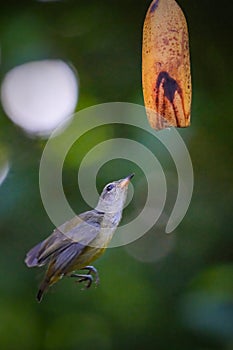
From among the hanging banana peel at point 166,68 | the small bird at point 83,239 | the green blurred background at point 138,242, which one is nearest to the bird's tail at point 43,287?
the small bird at point 83,239

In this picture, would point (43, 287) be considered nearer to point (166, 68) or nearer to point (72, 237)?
point (72, 237)

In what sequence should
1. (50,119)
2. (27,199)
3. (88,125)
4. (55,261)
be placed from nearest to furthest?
(55,261), (50,119), (88,125), (27,199)

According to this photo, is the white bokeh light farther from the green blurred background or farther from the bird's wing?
the bird's wing

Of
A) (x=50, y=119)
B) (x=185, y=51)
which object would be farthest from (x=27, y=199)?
(x=185, y=51)

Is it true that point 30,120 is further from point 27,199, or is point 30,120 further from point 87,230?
point 87,230

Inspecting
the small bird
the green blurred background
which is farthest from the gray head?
the green blurred background

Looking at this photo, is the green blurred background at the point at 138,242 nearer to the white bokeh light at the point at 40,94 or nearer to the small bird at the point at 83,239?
the white bokeh light at the point at 40,94
